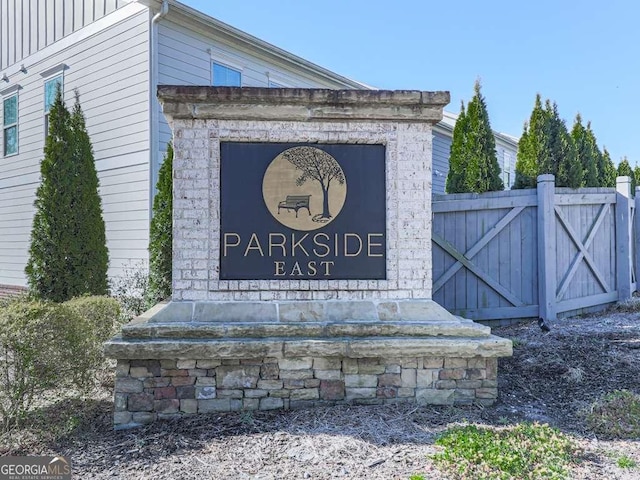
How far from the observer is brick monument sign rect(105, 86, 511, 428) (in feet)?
12.5

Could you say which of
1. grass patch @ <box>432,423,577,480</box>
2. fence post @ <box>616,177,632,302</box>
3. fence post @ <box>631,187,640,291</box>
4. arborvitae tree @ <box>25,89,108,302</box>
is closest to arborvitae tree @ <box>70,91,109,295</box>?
arborvitae tree @ <box>25,89,108,302</box>

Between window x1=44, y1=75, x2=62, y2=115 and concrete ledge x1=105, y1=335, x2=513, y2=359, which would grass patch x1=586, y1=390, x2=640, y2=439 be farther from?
window x1=44, y1=75, x2=62, y2=115

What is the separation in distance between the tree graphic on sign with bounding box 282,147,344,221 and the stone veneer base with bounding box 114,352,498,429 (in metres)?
1.33

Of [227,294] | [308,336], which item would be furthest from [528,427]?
[227,294]

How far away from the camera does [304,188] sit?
164 inches

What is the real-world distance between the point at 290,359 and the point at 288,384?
205 millimetres

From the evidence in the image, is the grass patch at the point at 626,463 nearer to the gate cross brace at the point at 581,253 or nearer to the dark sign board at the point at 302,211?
the dark sign board at the point at 302,211

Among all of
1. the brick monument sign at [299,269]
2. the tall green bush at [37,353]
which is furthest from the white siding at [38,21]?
the tall green bush at [37,353]

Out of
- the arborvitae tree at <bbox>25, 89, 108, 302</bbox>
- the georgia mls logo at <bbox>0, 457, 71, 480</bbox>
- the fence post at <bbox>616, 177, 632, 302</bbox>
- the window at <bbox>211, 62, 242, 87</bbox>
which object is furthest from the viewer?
the window at <bbox>211, 62, 242, 87</bbox>

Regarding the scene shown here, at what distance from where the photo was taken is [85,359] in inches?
169

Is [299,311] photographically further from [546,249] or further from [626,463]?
[546,249]

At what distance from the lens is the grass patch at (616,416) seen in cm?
339

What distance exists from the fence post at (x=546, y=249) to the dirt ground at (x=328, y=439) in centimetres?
165

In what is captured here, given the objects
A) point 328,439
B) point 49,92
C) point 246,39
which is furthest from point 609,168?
point 49,92
